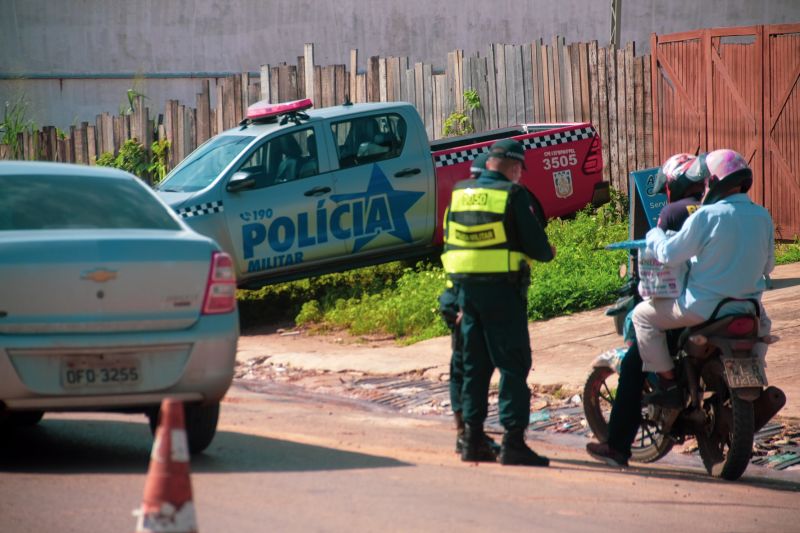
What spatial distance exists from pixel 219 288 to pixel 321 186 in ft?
20.1

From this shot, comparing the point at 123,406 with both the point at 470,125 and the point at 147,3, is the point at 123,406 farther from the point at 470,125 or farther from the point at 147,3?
the point at 147,3

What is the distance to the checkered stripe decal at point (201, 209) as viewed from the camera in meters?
12.2

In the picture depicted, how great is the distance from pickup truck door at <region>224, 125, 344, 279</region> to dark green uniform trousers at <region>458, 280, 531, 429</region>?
564 centimetres

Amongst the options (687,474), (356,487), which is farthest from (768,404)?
(356,487)

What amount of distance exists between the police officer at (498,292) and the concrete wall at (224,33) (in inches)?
776

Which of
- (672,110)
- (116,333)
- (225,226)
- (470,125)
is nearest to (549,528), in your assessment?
(116,333)

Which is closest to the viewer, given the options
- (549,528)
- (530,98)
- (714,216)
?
(549,528)

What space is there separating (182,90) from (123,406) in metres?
21.6

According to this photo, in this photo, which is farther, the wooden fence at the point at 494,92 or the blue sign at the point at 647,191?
the wooden fence at the point at 494,92

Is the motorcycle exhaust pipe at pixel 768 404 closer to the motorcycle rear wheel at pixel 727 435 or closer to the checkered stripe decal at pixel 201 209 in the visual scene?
the motorcycle rear wheel at pixel 727 435

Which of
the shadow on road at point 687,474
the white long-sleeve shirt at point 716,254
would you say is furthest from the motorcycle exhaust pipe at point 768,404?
the white long-sleeve shirt at point 716,254

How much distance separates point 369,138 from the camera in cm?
1327

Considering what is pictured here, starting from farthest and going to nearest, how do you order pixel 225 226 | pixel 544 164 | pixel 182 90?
1. pixel 182 90
2. pixel 544 164
3. pixel 225 226

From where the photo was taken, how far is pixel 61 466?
21.8ft
